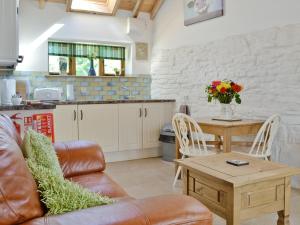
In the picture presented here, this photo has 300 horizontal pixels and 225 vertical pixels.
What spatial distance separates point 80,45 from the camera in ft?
18.2

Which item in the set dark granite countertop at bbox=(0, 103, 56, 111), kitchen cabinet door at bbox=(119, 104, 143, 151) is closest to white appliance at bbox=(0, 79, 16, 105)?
dark granite countertop at bbox=(0, 103, 56, 111)

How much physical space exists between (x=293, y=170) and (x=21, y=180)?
5.41 ft

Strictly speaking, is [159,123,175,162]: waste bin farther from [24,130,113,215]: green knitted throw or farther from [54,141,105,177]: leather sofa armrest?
[24,130,113,215]: green knitted throw

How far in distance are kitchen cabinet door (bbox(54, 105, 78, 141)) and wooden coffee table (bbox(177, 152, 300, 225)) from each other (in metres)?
2.77

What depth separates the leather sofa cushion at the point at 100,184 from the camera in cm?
202

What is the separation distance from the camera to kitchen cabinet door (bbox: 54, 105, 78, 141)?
4496mm

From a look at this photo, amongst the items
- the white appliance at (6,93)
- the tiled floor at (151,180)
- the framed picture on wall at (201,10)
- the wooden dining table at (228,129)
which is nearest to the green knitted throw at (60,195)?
the tiled floor at (151,180)

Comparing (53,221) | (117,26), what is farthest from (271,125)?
(117,26)

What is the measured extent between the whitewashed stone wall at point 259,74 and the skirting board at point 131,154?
97cm

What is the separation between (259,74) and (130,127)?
7.07 ft

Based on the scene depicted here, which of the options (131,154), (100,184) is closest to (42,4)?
(131,154)

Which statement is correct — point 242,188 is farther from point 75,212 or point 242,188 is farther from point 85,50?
point 85,50

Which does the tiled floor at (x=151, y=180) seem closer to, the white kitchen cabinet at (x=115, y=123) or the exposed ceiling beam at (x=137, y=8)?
the white kitchen cabinet at (x=115, y=123)

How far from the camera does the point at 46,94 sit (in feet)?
15.9
